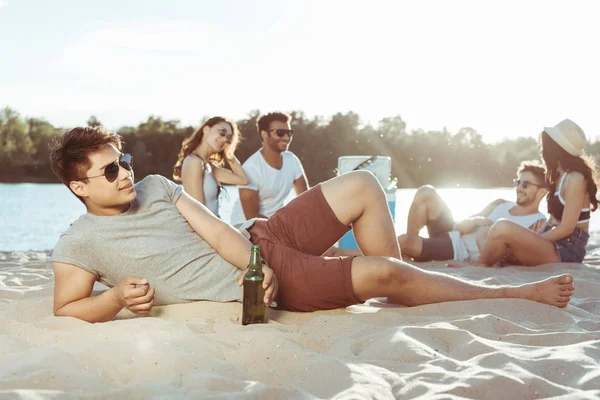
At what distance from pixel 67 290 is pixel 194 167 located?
2.82 metres

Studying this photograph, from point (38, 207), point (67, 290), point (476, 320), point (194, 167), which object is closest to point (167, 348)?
point (67, 290)

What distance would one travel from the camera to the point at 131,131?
152ft

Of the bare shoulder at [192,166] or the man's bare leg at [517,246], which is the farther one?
the bare shoulder at [192,166]

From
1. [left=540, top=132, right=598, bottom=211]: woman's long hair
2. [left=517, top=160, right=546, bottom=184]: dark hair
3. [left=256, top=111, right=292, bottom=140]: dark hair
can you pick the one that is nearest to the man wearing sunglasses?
[left=517, top=160, right=546, bottom=184]: dark hair

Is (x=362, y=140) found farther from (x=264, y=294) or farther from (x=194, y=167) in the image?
(x=264, y=294)

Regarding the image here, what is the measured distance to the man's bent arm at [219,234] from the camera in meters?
3.07

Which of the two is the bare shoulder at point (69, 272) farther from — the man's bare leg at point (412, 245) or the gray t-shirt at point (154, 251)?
the man's bare leg at point (412, 245)

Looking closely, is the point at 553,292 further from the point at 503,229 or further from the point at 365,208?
the point at 503,229

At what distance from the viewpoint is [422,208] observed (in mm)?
6055

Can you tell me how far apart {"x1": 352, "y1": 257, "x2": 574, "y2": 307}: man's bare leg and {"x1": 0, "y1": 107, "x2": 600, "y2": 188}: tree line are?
122 ft

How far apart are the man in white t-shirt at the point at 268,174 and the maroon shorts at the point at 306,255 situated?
2.90 metres

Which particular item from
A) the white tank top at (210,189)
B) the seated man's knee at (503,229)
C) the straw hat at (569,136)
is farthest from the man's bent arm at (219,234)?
the straw hat at (569,136)

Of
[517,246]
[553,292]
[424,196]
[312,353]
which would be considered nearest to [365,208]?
[553,292]

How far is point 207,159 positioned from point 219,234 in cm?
293
